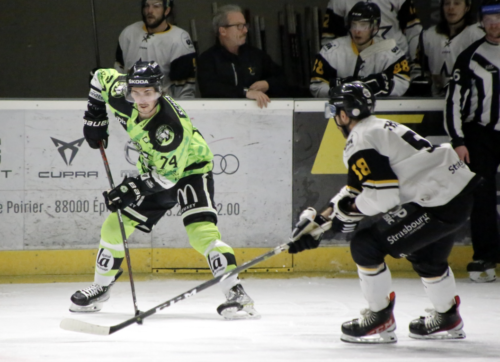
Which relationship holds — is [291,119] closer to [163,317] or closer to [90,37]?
[163,317]

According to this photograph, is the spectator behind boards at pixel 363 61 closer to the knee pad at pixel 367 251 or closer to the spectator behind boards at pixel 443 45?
the spectator behind boards at pixel 443 45

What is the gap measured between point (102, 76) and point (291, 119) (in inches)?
57.7

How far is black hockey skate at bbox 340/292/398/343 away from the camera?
317cm

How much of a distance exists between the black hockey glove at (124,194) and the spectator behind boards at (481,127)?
219cm

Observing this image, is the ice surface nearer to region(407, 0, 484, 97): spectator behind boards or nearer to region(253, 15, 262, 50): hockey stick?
region(407, 0, 484, 97): spectator behind boards

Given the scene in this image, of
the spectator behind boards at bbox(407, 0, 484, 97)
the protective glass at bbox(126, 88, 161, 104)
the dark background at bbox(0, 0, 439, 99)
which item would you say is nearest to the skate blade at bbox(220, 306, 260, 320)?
the protective glass at bbox(126, 88, 161, 104)

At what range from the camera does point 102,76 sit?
157 inches

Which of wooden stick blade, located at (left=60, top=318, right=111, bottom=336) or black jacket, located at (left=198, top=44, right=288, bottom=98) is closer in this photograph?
wooden stick blade, located at (left=60, top=318, right=111, bottom=336)

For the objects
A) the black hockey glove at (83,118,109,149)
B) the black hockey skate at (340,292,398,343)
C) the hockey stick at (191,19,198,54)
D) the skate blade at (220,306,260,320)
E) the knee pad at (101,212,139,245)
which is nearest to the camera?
the black hockey skate at (340,292,398,343)

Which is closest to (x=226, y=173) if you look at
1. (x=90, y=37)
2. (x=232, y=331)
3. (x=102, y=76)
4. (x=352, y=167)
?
(x=102, y=76)

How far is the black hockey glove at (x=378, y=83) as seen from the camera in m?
4.88

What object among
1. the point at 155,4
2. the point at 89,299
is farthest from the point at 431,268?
the point at 155,4

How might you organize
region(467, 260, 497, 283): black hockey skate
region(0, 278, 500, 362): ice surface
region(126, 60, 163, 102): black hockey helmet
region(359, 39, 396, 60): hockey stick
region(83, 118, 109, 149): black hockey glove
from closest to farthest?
region(0, 278, 500, 362): ice surface → region(126, 60, 163, 102): black hockey helmet → region(83, 118, 109, 149): black hockey glove → region(467, 260, 497, 283): black hockey skate → region(359, 39, 396, 60): hockey stick

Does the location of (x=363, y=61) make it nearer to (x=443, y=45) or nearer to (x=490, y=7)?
(x=443, y=45)
